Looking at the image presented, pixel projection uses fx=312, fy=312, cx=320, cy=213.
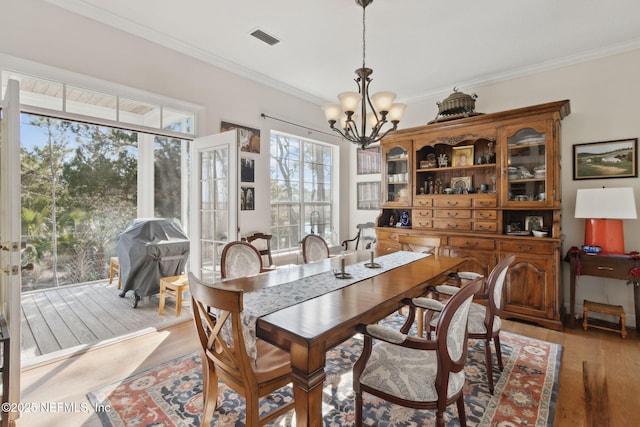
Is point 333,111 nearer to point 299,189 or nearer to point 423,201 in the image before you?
point 423,201

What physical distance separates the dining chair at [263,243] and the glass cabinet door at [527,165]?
2.83 m

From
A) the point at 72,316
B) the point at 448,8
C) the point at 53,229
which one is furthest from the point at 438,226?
the point at 53,229

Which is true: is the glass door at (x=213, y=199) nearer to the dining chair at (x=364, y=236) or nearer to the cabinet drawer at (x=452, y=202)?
the dining chair at (x=364, y=236)

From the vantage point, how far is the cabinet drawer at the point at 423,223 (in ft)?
13.2

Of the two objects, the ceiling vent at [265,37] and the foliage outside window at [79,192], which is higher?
the ceiling vent at [265,37]

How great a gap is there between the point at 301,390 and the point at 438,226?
10.3ft

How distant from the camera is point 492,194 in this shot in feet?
11.8

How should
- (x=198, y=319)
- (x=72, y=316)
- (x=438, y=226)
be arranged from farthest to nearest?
(x=438, y=226), (x=72, y=316), (x=198, y=319)

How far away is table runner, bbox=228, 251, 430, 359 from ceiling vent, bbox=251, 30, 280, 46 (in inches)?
90.4

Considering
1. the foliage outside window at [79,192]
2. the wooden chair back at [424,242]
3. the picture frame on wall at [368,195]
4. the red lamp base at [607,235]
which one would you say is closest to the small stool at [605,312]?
the red lamp base at [607,235]

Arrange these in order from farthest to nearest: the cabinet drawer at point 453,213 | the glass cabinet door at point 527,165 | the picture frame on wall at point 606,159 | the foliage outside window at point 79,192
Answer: the foliage outside window at point 79,192, the cabinet drawer at point 453,213, the glass cabinet door at point 527,165, the picture frame on wall at point 606,159

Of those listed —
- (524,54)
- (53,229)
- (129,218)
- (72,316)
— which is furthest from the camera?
(129,218)

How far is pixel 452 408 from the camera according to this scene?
6.41ft

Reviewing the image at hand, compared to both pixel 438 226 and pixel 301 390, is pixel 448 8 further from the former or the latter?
pixel 301 390
